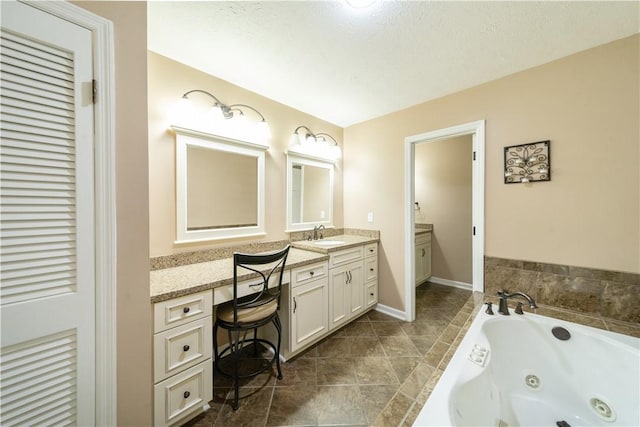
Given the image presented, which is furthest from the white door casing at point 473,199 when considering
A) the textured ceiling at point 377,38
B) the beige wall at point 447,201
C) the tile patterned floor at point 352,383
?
the beige wall at point 447,201

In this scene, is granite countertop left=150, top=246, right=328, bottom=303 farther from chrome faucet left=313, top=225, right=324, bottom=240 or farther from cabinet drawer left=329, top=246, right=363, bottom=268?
chrome faucet left=313, top=225, right=324, bottom=240

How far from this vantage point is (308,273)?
6.14 feet

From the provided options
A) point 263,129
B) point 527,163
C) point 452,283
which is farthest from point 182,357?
point 452,283

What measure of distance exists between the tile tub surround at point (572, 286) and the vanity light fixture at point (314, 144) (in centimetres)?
204

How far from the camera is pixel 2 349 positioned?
2.39 feet

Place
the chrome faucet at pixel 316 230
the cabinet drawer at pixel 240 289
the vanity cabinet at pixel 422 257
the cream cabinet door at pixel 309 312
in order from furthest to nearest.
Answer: the vanity cabinet at pixel 422 257
the chrome faucet at pixel 316 230
the cream cabinet door at pixel 309 312
the cabinet drawer at pixel 240 289

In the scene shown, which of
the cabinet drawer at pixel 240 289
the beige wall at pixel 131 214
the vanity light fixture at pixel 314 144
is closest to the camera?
the beige wall at pixel 131 214

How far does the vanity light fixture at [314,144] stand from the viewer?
7.84 feet

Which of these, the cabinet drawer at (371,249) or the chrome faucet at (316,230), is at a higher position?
the chrome faucet at (316,230)

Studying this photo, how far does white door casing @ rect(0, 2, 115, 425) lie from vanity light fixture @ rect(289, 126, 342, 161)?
161 cm

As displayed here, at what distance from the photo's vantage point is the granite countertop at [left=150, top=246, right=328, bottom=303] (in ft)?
3.82

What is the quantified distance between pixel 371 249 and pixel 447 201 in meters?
1.80

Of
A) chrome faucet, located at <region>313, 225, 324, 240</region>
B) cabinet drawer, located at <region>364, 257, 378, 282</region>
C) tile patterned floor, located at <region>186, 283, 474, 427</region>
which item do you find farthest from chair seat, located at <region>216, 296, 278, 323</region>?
cabinet drawer, located at <region>364, 257, 378, 282</region>

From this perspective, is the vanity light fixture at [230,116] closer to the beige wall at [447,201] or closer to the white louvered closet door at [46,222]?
the white louvered closet door at [46,222]
